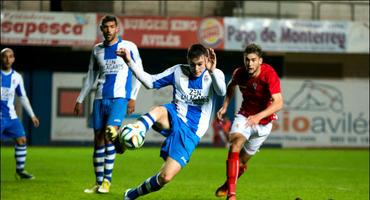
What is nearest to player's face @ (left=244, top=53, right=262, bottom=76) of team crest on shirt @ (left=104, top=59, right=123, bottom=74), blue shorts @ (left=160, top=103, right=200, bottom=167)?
blue shorts @ (left=160, top=103, right=200, bottom=167)

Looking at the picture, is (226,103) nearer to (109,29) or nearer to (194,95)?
(194,95)

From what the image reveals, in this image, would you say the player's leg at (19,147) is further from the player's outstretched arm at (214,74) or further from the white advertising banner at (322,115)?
the white advertising banner at (322,115)

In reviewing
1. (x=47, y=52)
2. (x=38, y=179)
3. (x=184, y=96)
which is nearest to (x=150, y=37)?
(x=47, y=52)

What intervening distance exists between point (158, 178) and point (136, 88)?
2.48m

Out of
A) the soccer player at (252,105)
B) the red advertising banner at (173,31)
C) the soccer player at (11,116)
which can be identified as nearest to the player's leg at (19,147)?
the soccer player at (11,116)

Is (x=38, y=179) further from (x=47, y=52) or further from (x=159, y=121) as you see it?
(x=47, y=52)

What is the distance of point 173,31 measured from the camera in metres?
26.0

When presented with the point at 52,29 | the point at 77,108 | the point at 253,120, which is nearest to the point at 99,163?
the point at 77,108

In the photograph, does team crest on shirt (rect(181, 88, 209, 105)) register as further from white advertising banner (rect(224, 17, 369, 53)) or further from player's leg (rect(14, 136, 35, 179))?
white advertising banner (rect(224, 17, 369, 53))

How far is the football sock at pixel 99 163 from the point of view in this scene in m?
10.9

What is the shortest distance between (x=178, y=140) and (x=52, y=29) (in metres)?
17.6


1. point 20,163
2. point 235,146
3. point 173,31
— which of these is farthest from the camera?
point 173,31

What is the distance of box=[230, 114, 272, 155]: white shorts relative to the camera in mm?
9928

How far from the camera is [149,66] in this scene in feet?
91.8
